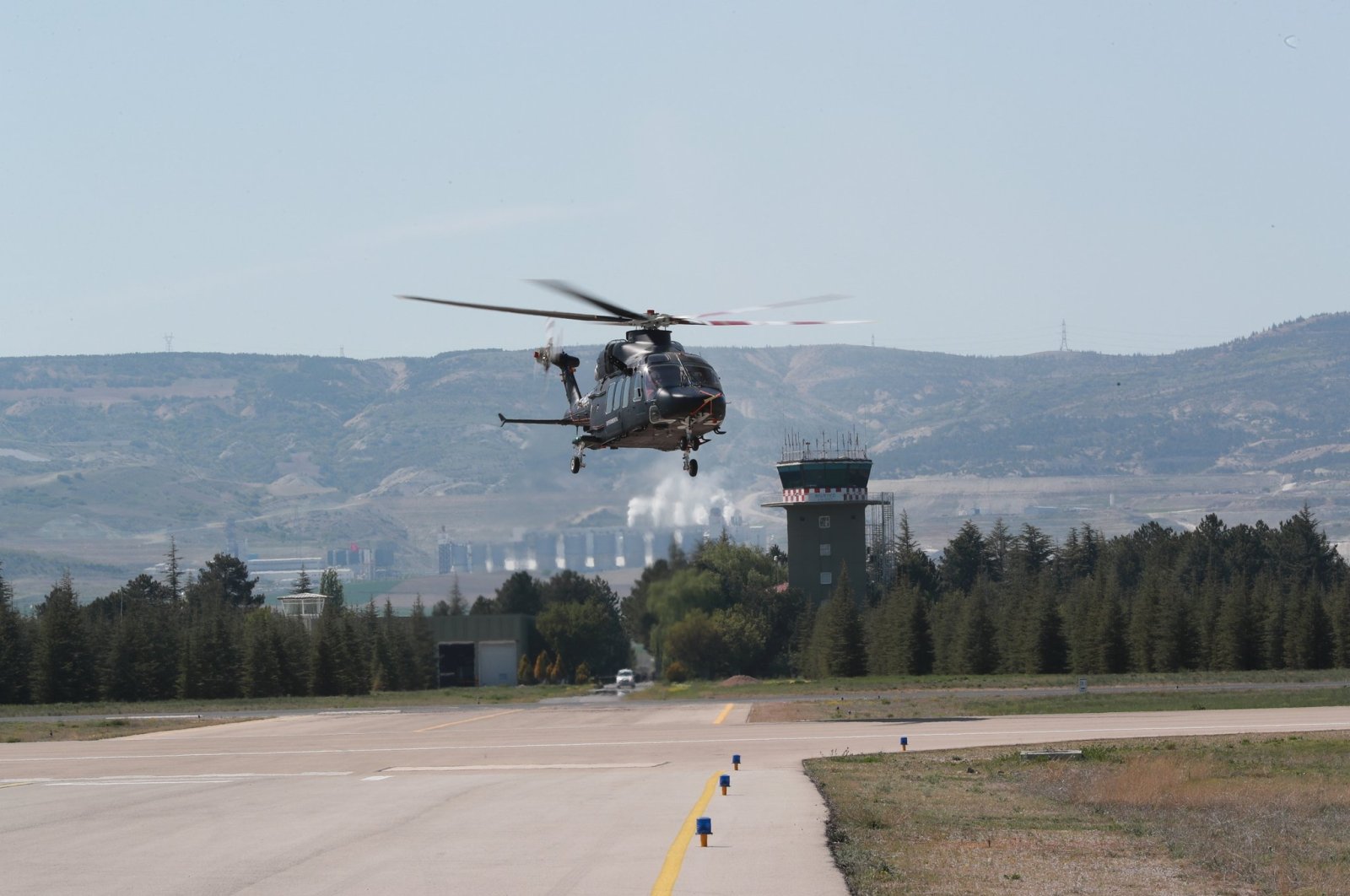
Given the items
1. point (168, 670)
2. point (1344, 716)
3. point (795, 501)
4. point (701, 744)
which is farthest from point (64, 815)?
point (795, 501)

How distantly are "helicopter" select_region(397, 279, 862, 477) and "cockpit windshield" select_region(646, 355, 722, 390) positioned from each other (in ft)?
0.08

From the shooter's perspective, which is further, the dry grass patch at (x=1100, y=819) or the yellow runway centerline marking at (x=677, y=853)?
the dry grass patch at (x=1100, y=819)

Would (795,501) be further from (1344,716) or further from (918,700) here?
(1344,716)

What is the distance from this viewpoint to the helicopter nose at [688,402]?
47.0 m

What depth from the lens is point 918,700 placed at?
239 ft

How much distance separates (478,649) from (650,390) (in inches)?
4832

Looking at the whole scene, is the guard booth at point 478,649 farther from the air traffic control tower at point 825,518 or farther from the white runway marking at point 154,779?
the white runway marking at point 154,779

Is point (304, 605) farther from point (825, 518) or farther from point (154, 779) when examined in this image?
point (154, 779)

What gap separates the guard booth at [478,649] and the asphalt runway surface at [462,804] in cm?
10235

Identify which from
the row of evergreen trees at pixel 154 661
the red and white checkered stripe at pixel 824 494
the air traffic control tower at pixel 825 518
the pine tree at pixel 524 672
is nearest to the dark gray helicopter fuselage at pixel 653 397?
the row of evergreen trees at pixel 154 661

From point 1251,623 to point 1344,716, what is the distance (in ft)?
163

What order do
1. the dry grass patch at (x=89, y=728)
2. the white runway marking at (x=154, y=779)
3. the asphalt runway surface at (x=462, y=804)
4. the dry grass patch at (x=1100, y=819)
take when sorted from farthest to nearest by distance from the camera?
the dry grass patch at (x=89, y=728) → the white runway marking at (x=154, y=779) → the dry grass patch at (x=1100, y=819) → the asphalt runway surface at (x=462, y=804)

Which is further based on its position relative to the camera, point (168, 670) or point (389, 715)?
point (168, 670)

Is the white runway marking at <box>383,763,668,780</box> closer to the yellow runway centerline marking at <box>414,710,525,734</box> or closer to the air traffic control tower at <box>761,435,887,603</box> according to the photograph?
the yellow runway centerline marking at <box>414,710,525,734</box>
